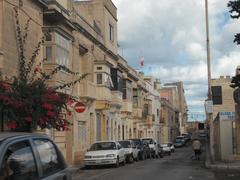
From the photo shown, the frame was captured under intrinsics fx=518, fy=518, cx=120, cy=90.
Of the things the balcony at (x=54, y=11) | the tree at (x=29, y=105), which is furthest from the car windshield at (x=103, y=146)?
the tree at (x=29, y=105)

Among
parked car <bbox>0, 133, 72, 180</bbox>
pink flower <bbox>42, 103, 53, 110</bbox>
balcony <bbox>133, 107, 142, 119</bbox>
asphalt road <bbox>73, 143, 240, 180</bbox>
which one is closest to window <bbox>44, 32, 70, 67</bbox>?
asphalt road <bbox>73, 143, 240, 180</bbox>

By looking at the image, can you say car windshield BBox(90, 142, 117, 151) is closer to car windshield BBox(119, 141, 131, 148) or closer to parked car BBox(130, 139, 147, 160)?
car windshield BBox(119, 141, 131, 148)

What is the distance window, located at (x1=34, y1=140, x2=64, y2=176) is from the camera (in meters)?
6.52

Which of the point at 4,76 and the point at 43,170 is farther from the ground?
the point at 4,76

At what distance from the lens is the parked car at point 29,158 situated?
5.46 metres

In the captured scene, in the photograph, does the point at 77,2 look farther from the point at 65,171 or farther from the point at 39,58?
the point at 65,171

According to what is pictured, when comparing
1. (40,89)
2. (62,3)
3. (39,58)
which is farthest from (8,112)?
(62,3)

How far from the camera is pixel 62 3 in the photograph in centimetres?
3194

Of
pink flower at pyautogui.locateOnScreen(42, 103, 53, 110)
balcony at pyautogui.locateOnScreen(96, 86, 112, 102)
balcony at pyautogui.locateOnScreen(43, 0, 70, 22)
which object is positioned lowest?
pink flower at pyautogui.locateOnScreen(42, 103, 53, 110)

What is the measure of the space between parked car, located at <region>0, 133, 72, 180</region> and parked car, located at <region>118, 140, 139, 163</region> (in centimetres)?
2640

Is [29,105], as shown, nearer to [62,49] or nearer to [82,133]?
[62,49]

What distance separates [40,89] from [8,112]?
4.75 feet

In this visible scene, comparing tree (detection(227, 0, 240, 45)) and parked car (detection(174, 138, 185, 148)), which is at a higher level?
tree (detection(227, 0, 240, 45))

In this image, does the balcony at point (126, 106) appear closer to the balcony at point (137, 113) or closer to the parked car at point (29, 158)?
the balcony at point (137, 113)
